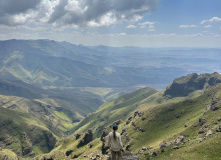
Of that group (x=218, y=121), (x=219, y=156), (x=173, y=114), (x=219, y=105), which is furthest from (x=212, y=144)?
(x=173, y=114)

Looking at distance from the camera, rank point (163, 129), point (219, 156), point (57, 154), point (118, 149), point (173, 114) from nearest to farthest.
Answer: point (118, 149)
point (219, 156)
point (163, 129)
point (57, 154)
point (173, 114)

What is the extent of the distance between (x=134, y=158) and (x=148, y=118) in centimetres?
16008

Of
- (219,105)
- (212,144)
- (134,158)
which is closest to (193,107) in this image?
(219,105)

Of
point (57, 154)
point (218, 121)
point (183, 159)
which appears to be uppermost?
point (183, 159)

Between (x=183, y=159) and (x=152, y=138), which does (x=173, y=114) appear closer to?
(x=152, y=138)

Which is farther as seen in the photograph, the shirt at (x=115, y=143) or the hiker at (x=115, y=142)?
the shirt at (x=115, y=143)

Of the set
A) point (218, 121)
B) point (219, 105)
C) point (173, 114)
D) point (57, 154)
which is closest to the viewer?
point (218, 121)

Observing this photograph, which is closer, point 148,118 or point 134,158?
point 134,158

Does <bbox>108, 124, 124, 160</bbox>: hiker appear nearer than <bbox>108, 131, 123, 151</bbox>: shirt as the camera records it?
Yes

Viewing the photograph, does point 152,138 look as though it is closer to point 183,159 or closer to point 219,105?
point 219,105

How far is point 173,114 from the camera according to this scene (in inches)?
7534

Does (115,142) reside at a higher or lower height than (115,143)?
higher

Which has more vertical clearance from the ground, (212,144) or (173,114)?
(212,144)

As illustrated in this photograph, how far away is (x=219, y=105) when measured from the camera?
440 ft
